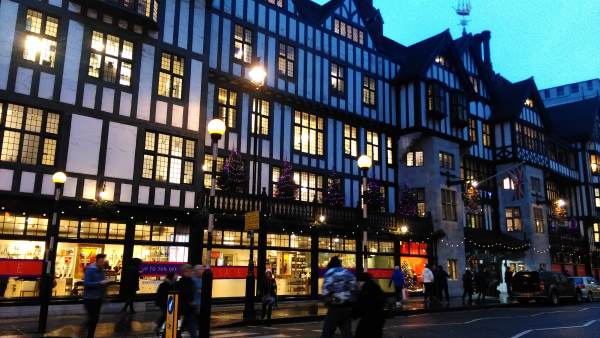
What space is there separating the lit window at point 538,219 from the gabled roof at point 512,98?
7.81 m

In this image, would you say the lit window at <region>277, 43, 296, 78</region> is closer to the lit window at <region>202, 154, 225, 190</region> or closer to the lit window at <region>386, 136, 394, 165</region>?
the lit window at <region>202, 154, 225, 190</region>

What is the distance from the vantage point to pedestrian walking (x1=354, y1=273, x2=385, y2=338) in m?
7.80

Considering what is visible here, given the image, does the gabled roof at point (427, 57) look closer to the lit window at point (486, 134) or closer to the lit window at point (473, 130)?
the lit window at point (473, 130)

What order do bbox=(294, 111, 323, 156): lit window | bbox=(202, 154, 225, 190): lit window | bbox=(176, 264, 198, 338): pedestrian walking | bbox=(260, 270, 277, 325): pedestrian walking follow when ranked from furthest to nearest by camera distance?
bbox=(294, 111, 323, 156): lit window, bbox=(202, 154, 225, 190): lit window, bbox=(260, 270, 277, 325): pedestrian walking, bbox=(176, 264, 198, 338): pedestrian walking

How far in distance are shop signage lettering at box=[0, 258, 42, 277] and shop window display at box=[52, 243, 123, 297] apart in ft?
2.69

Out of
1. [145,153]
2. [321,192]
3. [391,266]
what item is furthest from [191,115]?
[391,266]

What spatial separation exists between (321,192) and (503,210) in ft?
62.1

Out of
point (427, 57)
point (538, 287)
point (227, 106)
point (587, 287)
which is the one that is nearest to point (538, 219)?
point (587, 287)

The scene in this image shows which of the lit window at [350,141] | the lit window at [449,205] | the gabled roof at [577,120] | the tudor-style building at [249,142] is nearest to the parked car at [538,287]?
the tudor-style building at [249,142]

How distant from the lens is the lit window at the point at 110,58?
20.1 meters

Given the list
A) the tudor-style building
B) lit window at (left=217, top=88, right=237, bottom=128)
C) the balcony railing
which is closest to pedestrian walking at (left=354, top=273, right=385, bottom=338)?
the tudor-style building

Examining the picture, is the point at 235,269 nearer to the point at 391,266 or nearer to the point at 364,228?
the point at 364,228

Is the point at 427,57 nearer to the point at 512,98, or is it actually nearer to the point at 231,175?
the point at 512,98

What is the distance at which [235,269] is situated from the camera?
22938 millimetres
